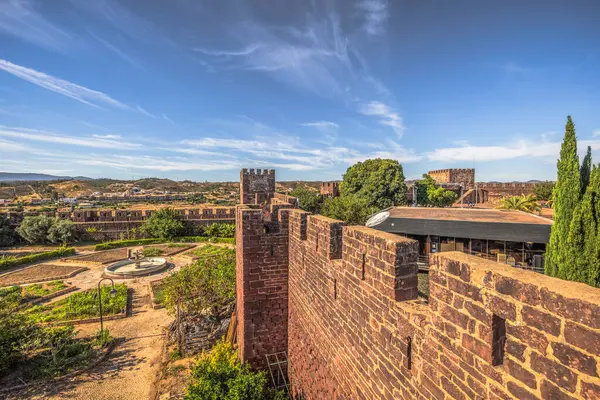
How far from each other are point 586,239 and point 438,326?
12250mm

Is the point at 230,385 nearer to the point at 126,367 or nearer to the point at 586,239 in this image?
the point at 126,367

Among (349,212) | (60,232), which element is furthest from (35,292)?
(349,212)

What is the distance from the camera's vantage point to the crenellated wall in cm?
162

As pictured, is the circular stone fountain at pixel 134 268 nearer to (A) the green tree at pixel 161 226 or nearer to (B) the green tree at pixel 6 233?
(A) the green tree at pixel 161 226

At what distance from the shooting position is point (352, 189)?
128 feet

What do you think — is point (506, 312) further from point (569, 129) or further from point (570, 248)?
point (569, 129)

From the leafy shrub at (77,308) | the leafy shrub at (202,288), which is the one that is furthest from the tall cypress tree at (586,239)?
the leafy shrub at (77,308)

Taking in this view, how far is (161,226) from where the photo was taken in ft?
122

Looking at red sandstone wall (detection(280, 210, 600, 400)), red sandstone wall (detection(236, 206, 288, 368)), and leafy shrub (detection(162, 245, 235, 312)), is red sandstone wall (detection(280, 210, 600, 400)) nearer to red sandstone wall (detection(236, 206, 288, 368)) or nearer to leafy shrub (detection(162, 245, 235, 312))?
red sandstone wall (detection(236, 206, 288, 368))

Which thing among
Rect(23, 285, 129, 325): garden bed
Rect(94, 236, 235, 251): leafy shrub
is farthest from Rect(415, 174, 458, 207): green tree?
Rect(23, 285, 129, 325): garden bed

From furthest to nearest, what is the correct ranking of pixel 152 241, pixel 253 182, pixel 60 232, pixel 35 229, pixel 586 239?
pixel 152 241 < pixel 60 232 < pixel 35 229 < pixel 253 182 < pixel 586 239

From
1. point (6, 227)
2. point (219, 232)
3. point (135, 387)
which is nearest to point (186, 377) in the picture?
point (135, 387)

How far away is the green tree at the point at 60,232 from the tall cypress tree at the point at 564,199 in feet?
148

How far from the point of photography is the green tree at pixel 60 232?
115 feet
